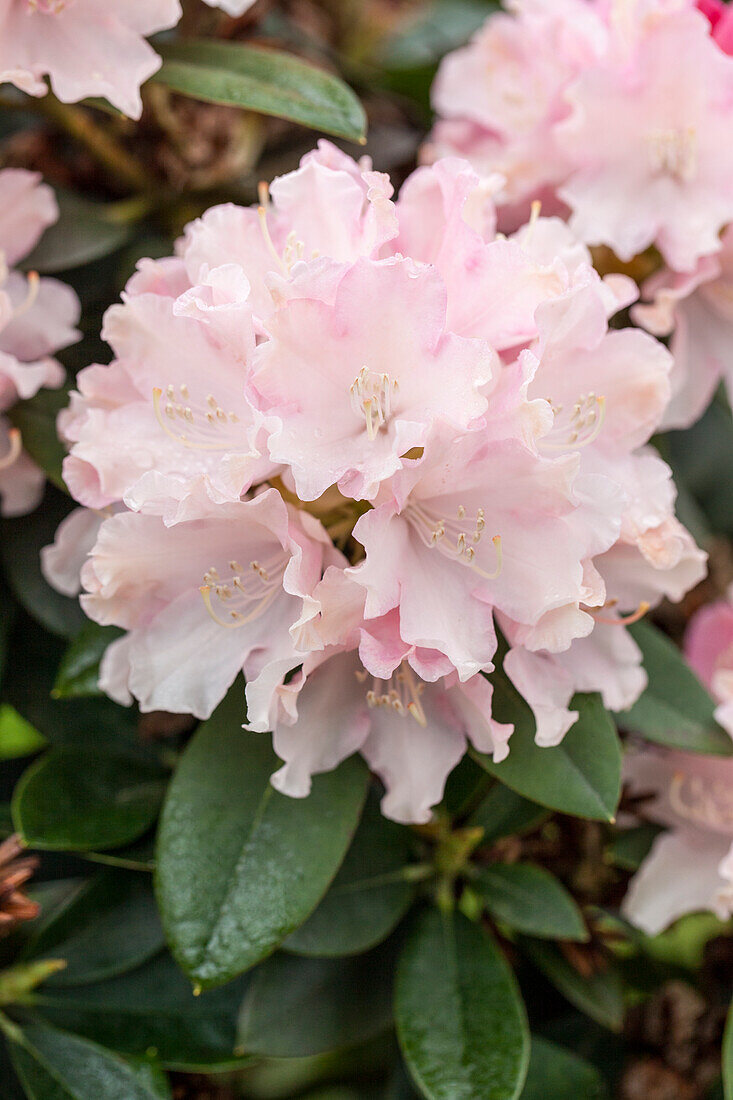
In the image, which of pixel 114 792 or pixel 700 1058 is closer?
pixel 114 792

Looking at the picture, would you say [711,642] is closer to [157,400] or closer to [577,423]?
[577,423]

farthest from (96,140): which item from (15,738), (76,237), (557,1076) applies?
(557,1076)

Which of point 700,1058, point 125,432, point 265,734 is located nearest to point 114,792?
point 265,734

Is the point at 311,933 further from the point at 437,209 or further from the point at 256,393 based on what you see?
the point at 437,209

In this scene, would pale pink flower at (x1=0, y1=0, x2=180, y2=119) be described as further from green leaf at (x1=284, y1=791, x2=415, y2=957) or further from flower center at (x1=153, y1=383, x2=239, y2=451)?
green leaf at (x1=284, y1=791, x2=415, y2=957)

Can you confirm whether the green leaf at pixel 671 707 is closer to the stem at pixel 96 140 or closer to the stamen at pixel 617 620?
the stamen at pixel 617 620

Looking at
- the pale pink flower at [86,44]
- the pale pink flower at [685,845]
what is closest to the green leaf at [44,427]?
the pale pink flower at [86,44]

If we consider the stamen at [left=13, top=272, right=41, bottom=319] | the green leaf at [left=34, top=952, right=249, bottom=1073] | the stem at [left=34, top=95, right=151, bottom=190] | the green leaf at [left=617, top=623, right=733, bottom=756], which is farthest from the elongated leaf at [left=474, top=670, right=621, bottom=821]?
the stem at [left=34, top=95, right=151, bottom=190]
